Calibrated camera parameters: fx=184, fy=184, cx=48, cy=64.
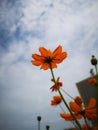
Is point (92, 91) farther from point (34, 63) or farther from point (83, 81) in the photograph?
point (34, 63)

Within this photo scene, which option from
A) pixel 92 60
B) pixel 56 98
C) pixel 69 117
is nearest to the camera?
pixel 69 117

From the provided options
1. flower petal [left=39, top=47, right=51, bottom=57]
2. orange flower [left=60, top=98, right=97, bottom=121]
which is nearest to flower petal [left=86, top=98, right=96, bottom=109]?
orange flower [left=60, top=98, right=97, bottom=121]

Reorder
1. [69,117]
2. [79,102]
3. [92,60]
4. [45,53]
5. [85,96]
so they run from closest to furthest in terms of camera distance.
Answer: [69,117], [79,102], [92,60], [45,53], [85,96]

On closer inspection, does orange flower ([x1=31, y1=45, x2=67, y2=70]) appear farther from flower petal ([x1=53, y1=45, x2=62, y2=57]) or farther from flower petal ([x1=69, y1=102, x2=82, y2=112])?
flower petal ([x1=69, y1=102, x2=82, y2=112])

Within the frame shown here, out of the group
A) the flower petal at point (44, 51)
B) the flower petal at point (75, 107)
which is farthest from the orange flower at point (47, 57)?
the flower petal at point (75, 107)

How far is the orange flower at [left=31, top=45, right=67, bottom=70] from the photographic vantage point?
0.89m

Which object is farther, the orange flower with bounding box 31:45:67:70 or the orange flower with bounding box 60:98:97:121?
the orange flower with bounding box 31:45:67:70

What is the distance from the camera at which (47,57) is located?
0.94 metres

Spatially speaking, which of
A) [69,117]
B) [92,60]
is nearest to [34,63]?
[92,60]

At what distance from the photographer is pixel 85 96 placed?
12.4 meters

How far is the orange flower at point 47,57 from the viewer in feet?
2.93

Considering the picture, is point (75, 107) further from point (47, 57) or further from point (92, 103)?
point (47, 57)

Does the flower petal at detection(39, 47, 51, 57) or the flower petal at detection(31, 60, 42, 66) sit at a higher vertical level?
the flower petal at detection(39, 47, 51, 57)

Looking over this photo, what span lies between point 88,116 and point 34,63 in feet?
1.31
